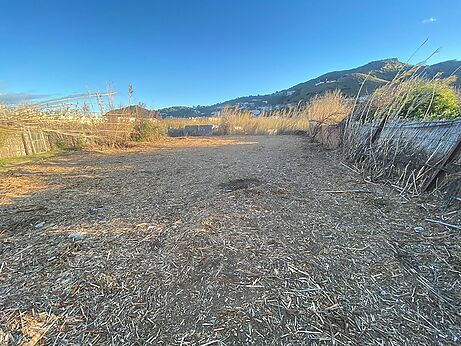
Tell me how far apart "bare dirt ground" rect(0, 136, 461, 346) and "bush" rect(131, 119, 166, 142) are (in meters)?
6.61

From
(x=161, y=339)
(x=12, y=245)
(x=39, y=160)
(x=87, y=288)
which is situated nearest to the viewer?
(x=161, y=339)

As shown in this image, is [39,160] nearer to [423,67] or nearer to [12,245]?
[12,245]

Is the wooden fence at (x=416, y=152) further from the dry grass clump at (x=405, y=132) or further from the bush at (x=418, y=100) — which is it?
the bush at (x=418, y=100)

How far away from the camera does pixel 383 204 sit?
8.49ft

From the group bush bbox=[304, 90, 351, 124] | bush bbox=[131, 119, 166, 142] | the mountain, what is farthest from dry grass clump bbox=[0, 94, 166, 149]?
bush bbox=[304, 90, 351, 124]

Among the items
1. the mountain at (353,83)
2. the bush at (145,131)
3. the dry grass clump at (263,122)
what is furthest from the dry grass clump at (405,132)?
the dry grass clump at (263,122)

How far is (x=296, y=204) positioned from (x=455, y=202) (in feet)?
4.68

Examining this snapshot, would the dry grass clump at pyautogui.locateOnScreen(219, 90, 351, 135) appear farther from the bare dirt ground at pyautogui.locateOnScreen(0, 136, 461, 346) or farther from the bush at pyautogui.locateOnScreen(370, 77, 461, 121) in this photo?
the bare dirt ground at pyautogui.locateOnScreen(0, 136, 461, 346)

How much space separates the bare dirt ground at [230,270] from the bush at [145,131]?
6.61 meters

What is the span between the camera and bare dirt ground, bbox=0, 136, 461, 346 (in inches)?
45.4

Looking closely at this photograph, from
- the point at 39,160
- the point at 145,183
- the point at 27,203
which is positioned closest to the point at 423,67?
the point at 145,183

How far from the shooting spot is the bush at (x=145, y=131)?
930cm

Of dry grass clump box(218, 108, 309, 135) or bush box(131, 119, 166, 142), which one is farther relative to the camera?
dry grass clump box(218, 108, 309, 135)

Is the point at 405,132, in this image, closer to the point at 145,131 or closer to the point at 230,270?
the point at 230,270
